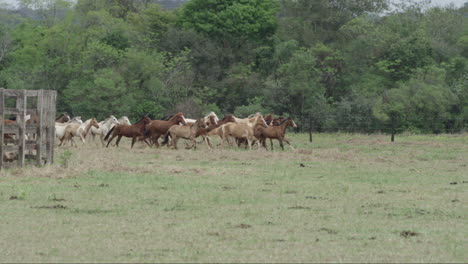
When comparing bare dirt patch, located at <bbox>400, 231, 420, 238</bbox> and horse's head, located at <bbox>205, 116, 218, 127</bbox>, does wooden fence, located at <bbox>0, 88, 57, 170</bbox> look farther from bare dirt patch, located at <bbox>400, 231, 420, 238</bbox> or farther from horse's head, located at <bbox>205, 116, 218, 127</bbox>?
horse's head, located at <bbox>205, 116, 218, 127</bbox>

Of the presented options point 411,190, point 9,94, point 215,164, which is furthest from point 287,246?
point 215,164

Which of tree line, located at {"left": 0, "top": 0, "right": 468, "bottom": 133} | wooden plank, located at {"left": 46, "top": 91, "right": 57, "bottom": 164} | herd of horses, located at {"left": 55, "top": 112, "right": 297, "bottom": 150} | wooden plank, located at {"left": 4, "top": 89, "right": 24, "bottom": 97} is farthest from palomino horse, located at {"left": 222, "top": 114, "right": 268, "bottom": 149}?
tree line, located at {"left": 0, "top": 0, "right": 468, "bottom": 133}

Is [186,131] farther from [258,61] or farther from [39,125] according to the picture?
[258,61]

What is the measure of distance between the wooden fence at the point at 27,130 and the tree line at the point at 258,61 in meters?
30.0

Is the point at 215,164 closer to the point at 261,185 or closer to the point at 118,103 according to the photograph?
the point at 261,185

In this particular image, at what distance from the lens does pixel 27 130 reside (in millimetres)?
19328

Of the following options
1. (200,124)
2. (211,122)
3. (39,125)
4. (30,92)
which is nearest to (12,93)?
(30,92)

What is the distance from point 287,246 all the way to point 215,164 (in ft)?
43.0

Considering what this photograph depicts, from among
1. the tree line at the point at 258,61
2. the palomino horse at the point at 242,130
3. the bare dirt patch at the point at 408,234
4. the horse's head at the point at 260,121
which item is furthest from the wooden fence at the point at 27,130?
the tree line at the point at 258,61

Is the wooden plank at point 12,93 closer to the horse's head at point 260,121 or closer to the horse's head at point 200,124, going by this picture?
the horse's head at point 200,124

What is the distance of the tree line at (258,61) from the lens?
54.7 metres

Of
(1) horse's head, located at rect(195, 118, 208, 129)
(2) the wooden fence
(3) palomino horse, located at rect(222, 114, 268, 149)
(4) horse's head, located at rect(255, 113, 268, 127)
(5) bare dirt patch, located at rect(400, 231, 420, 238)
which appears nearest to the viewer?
(5) bare dirt patch, located at rect(400, 231, 420, 238)

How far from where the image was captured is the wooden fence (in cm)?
1822

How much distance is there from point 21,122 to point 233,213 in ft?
28.3
